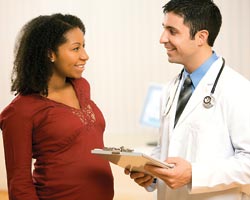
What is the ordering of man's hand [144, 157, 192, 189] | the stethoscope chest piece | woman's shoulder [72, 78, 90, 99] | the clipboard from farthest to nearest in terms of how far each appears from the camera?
woman's shoulder [72, 78, 90, 99]
the stethoscope chest piece
man's hand [144, 157, 192, 189]
the clipboard

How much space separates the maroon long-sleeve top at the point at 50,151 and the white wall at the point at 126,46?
6.75 ft

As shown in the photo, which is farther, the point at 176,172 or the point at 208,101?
the point at 208,101

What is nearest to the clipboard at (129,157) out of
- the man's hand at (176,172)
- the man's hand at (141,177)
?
the man's hand at (176,172)

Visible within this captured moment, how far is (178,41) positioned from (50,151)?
2.03 feet

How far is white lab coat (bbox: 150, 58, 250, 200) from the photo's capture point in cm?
141

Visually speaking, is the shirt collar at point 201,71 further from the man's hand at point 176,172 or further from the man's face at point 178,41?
the man's hand at point 176,172

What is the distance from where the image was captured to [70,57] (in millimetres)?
1695

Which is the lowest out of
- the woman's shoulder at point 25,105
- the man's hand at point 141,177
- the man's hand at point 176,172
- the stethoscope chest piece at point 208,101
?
the man's hand at point 141,177

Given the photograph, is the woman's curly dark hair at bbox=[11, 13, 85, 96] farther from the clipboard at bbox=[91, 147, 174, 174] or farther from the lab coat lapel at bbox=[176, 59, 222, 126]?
the lab coat lapel at bbox=[176, 59, 222, 126]

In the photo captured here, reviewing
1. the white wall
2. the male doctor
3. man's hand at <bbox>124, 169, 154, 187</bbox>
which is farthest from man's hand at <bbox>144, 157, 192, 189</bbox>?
the white wall

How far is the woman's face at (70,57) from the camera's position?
66.5 inches

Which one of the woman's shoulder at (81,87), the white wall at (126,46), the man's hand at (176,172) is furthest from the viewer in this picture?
the white wall at (126,46)

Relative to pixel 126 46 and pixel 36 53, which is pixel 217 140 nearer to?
pixel 36 53

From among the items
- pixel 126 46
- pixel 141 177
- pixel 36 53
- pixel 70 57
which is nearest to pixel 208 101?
pixel 141 177
